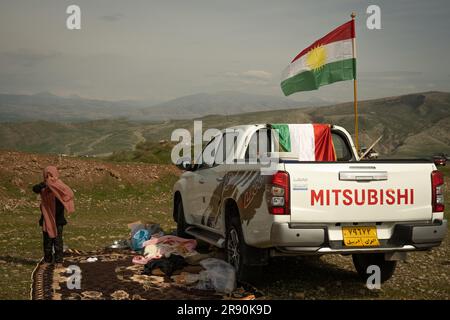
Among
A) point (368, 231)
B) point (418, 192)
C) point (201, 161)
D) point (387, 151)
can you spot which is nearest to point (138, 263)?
point (201, 161)

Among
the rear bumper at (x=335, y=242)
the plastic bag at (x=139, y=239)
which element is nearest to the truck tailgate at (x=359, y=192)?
the rear bumper at (x=335, y=242)

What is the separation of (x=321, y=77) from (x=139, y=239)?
514cm

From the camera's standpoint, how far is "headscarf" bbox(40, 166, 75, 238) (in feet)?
27.8

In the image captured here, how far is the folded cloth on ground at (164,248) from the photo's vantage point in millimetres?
8945

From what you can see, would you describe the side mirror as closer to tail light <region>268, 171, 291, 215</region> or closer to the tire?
the tire

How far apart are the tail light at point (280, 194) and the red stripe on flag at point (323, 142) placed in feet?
8.71

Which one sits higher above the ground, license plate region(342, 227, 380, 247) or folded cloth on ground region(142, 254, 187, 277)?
license plate region(342, 227, 380, 247)

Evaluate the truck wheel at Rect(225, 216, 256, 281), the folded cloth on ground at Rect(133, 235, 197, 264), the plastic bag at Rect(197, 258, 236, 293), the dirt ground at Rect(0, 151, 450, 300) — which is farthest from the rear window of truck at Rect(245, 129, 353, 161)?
the folded cloth on ground at Rect(133, 235, 197, 264)

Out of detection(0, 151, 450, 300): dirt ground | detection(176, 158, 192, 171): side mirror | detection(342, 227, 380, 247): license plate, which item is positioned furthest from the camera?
detection(176, 158, 192, 171): side mirror

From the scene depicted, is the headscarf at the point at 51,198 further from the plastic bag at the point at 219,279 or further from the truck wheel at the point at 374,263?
the truck wheel at the point at 374,263

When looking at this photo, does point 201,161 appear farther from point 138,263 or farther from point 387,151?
point 387,151

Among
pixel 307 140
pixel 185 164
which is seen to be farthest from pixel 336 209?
pixel 185 164

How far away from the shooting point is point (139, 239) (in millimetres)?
9898

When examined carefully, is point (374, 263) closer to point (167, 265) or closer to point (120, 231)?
point (167, 265)
